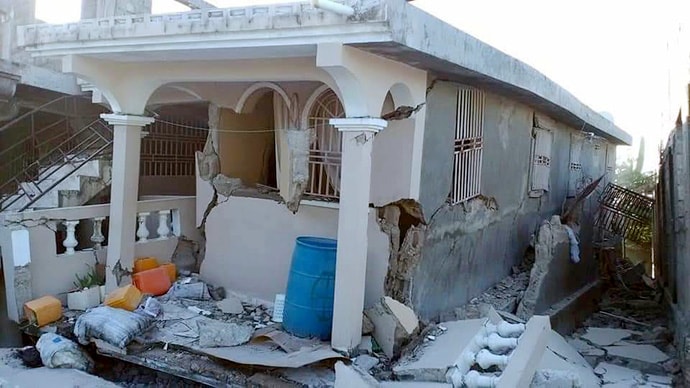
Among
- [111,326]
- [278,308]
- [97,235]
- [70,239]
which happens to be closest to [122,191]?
[97,235]

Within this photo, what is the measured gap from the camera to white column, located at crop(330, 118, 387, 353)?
5.41 meters

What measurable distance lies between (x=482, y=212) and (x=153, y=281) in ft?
15.2

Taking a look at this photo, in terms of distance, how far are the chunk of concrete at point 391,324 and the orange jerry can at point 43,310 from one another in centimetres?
354

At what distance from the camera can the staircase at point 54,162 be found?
27.6 feet

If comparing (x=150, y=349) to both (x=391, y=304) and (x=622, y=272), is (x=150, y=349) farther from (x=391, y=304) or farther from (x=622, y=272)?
(x=622, y=272)

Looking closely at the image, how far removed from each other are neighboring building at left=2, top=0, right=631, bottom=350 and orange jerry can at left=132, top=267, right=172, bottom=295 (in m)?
0.30

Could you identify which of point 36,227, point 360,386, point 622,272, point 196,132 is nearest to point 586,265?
point 622,272

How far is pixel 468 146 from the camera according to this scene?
300 inches

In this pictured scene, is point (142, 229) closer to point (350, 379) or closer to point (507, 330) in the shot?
point (350, 379)

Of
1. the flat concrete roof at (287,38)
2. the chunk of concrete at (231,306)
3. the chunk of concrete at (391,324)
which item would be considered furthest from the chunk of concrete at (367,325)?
the flat concrete roof at (287,38)

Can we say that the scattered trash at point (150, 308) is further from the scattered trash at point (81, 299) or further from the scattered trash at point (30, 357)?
the scattered trash at point (30, 357)

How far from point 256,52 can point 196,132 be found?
618cm

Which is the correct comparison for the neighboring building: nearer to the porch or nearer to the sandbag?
the porch

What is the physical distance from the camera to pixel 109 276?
7305mm
